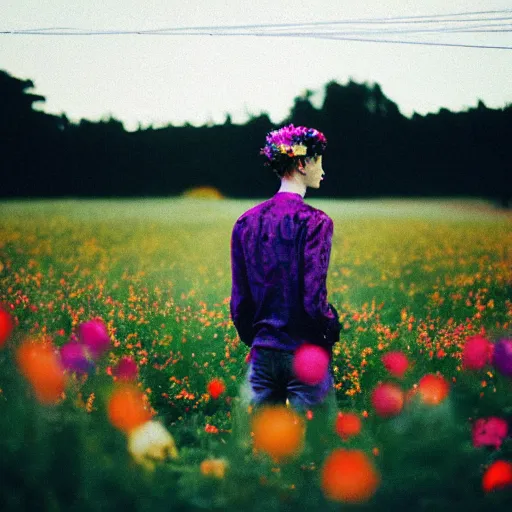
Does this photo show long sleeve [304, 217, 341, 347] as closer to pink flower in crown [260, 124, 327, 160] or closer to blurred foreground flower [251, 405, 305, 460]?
pink flower in crown [260, 124, 327, 160]

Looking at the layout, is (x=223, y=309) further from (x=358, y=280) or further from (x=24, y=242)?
(x=24, y=242)

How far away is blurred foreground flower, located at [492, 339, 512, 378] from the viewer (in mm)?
1701

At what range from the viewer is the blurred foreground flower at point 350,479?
45.3 inches

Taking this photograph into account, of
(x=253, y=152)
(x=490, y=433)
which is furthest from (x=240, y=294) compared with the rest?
(x=253, y=152)

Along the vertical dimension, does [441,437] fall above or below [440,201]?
below

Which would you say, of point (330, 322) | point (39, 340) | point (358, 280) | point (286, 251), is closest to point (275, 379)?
point (330, 322)

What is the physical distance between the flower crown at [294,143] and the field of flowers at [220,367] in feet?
3.08

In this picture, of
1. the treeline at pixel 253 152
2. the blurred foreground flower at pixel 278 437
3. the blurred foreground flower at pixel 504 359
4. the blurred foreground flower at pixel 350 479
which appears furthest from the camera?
the treeline at pixel 253 152

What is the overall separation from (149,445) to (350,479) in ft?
1.73

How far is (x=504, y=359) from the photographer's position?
1.72 meters

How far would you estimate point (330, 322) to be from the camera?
2076 mm

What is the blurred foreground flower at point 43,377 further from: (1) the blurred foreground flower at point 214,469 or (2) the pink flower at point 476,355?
(2) the pink flower at point 476,355

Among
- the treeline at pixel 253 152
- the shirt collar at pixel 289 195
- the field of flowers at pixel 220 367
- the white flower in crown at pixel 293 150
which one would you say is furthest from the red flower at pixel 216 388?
the treeline at pixel 253 152

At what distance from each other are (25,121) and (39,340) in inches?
98.6
